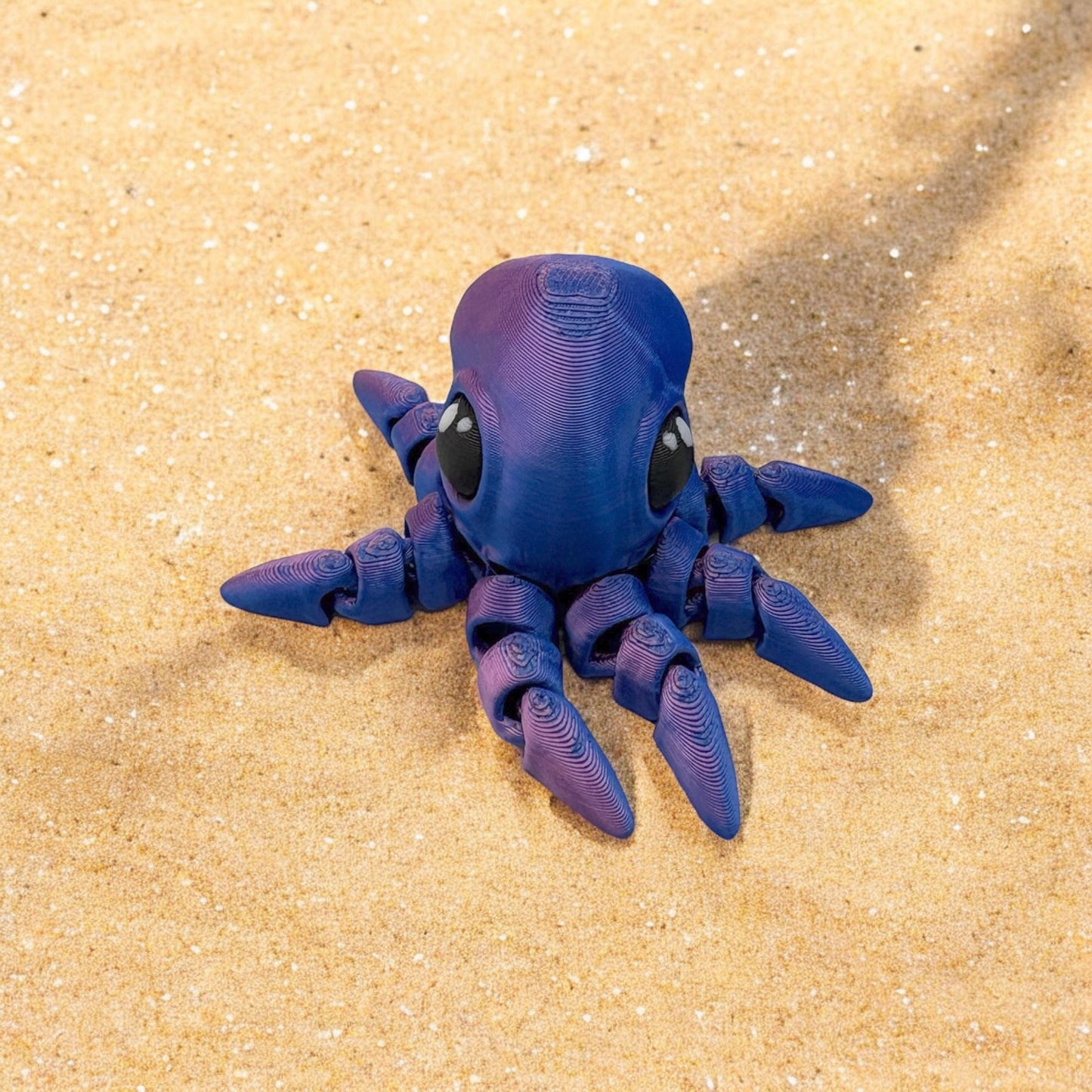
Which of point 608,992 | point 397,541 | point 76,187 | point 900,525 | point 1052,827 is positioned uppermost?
point 76,187

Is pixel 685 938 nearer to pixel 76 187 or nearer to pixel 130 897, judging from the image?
pixel 130 897

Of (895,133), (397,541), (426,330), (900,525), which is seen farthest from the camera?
(895,133)

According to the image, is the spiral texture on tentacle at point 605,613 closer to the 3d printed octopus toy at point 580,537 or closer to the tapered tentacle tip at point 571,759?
the 3d printed octopus toy at point 580,537

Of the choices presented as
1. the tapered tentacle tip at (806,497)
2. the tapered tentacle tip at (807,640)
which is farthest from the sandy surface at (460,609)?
the tapered tentacle tip at (807,640)

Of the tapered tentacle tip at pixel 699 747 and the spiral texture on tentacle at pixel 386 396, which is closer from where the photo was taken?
the tapered tentacle tip at pixel 699 747

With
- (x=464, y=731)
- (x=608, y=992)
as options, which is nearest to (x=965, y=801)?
(x=608, y=992)

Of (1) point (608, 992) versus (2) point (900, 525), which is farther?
(2) point (900, 525)

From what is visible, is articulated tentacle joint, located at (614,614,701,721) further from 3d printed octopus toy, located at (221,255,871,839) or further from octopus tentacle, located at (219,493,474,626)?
octopus tentacle, located at (219,493,474,626)

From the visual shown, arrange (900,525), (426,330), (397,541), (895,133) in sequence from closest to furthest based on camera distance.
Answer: (397,541) < (900,525) < (426,330) < (895,133)
